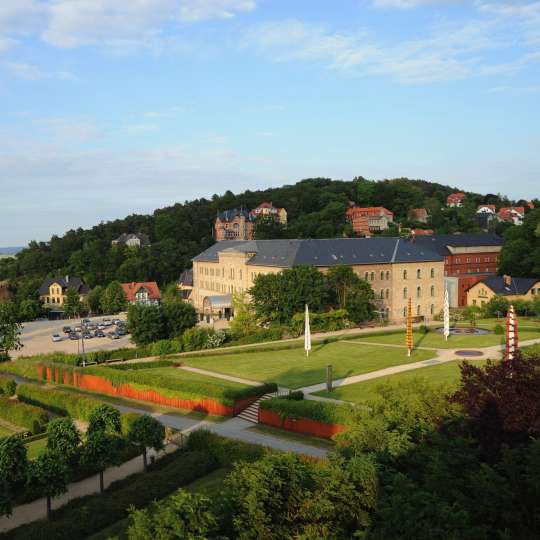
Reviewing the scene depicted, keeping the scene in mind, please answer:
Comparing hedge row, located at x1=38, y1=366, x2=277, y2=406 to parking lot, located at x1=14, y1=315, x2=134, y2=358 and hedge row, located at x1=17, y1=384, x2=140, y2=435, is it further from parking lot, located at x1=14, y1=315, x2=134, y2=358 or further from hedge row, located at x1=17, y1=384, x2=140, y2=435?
parking lot, located at x1=14, y1=315, x2=134, y2=358

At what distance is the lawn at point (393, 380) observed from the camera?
105 ft

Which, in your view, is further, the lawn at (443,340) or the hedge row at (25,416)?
the lawn at (443,340)

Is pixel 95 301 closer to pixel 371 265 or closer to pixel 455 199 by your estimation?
pixel 371 265

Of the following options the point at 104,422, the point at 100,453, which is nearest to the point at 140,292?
the point at 104,422

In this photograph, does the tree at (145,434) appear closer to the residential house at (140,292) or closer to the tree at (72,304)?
the tree at (72,304)

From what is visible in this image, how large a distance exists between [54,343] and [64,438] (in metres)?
50.1

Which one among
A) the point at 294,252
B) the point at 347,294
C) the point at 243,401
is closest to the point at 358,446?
the point at 243,401

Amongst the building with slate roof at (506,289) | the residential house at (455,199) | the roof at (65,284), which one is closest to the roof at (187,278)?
the roof at (65,284)

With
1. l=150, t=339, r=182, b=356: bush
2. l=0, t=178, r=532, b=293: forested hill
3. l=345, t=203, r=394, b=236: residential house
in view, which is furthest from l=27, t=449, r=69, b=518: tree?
l=345, t=203, r=394, b=236: residential house

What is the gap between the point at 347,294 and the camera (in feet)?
210

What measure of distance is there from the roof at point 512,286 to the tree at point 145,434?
203 ft

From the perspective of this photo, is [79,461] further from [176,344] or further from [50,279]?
[50,279]

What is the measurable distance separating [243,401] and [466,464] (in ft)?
53.5

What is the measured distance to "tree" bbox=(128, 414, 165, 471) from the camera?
24203 mm
